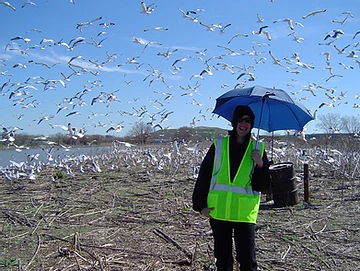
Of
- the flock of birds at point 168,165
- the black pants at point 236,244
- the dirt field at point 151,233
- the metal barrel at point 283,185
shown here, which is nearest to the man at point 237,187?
the black pants at point 236,244

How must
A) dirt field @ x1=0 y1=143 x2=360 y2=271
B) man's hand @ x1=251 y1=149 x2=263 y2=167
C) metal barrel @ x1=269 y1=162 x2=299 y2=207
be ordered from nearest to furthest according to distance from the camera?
man's hand @ x1=251 y1=149 x2=263 y2=167
dirt field @ x1=0 y1=143 x2=360 y2=271
metal barrel @ x1=269 y1=162 x2=299 y2=207

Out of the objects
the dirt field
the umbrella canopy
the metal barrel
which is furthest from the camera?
the metal barrel

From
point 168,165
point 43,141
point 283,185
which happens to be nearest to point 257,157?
point 283,185

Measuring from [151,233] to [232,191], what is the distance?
142 inches

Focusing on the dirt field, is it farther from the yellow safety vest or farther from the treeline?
the treeline

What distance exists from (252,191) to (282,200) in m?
5.54

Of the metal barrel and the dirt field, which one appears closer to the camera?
the dirt field

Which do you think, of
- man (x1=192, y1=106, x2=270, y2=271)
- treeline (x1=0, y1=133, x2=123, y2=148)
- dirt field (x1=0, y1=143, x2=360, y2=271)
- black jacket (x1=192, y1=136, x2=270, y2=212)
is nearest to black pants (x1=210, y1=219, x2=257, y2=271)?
man (x1=192, y1=106, x2=270, y2=271)

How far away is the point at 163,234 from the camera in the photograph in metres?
6.24

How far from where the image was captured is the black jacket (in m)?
3.21

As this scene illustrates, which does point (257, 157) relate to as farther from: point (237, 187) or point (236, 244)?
point (236, 244)

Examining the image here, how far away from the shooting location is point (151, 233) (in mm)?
6496

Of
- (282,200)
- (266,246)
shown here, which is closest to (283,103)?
(266,246)

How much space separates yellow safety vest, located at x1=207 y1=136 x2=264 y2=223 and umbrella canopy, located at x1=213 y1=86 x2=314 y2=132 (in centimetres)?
67
